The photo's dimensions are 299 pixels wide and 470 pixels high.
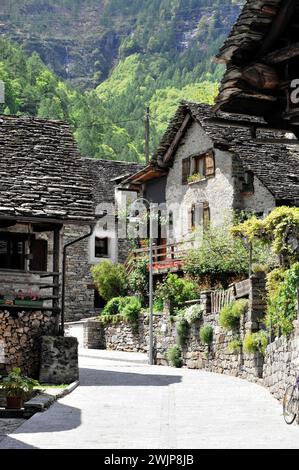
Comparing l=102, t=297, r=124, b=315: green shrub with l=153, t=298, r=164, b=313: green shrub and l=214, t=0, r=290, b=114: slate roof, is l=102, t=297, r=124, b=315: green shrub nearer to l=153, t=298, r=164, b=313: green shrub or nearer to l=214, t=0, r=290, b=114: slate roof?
l=153, t=298, r=164, b=313: green shrub

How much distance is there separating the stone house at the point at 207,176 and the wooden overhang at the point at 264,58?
22.5 meters

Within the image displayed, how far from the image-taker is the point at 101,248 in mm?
51906

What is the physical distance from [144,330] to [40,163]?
13488mm

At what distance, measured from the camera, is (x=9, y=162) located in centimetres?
2384

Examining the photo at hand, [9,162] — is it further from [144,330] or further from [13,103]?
[13,103]

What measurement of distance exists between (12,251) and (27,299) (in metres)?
2.27

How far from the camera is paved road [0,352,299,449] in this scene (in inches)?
468

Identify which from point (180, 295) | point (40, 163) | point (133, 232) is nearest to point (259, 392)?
point (40, 163)

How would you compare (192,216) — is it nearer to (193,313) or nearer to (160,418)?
(193,313)

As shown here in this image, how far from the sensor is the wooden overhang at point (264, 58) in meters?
10.5

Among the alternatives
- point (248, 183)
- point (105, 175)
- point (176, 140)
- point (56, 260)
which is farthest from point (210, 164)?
point (56, 260)

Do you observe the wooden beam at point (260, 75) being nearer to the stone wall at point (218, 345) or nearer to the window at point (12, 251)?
the stone wall at point (218, 345)

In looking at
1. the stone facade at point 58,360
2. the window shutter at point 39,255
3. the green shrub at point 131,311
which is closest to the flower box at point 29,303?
the stone facade at point 58,360
